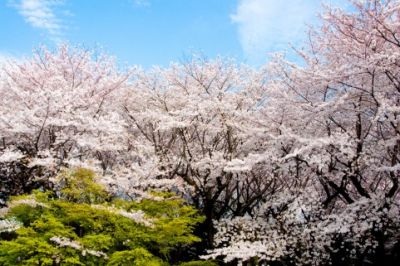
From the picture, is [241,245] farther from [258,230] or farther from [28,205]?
[28,205]

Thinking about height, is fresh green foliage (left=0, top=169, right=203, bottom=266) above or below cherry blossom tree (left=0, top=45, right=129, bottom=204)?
below

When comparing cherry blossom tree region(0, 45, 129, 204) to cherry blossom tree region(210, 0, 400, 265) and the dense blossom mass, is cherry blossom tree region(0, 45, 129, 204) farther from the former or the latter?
cherry blossom tree region(210, 0, 400, 265)

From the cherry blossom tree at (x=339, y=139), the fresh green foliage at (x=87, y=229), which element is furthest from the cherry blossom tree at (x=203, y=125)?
the fresh green foliage at (x=87, y=229)

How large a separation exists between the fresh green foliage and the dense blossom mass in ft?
0.80

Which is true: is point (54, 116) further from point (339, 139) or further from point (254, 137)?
point (339, 139)

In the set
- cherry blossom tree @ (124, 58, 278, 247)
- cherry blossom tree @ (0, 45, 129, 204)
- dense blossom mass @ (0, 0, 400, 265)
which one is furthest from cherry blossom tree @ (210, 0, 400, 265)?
cherry blossom tree @ (0, 45, 129, 204)

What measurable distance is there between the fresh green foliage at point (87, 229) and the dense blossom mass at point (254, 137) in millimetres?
243

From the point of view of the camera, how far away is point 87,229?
465 inches

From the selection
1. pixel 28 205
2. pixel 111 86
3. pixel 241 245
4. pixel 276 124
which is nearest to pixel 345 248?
pixel 241 245

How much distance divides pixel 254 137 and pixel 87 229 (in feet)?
25.6

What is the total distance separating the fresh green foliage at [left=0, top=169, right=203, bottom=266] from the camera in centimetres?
1046

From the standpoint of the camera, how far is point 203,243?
62.3ft

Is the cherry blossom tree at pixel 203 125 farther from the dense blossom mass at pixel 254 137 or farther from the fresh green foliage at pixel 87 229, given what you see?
the fresh green foliage at pixel 87 229

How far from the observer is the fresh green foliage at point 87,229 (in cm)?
1046
